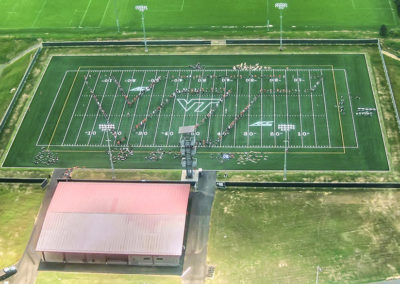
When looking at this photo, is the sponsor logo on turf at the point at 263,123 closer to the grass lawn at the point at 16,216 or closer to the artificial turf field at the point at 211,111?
the artificial turf field at the point at 211,111

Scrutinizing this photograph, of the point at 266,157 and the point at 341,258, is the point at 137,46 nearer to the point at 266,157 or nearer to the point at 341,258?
the point at 266,157

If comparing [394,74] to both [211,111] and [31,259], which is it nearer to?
[211,111]

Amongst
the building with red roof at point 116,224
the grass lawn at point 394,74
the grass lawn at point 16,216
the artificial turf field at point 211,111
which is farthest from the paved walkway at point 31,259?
the grass lawn at point 394,74

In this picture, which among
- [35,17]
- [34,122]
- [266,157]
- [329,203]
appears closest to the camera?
[329,203]

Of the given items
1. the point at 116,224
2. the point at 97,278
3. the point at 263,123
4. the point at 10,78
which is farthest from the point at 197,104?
the point at 97,278

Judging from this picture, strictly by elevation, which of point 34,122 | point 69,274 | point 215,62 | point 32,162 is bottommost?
point 69,274

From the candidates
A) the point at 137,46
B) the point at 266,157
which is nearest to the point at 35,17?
the point at 137,46

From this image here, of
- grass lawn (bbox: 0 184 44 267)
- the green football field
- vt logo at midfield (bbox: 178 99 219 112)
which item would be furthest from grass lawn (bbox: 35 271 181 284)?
the green football field
